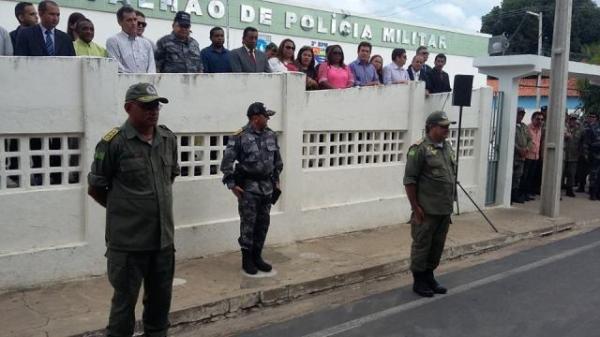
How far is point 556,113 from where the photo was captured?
9.91 metres

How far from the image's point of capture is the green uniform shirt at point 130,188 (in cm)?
372

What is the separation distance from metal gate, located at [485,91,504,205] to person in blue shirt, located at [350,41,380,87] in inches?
113

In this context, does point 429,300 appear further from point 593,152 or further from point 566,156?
point 593,152

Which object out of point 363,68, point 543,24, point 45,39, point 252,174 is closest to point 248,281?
point 252,174

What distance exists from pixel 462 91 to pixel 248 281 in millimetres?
4869

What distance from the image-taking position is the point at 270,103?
709 centimetres

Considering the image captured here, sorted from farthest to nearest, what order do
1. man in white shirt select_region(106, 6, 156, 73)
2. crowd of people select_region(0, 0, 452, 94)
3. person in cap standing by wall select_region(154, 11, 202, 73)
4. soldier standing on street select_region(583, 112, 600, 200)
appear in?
soldier standing on street select_region(583, 112, 600, 200) < person in cap standing by wall select_region(154, 11, 202, 73) < man in white shirt select_region(106, 6, 156, 73) < crowd of people select_region(0, 0, 452, 94)

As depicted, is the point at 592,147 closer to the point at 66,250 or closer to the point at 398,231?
the point at 398,231

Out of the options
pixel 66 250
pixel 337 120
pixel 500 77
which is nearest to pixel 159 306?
pixel 66 250

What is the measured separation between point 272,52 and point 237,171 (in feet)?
9.30

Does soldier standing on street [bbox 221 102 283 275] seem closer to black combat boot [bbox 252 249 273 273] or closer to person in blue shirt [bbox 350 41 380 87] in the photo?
black combat boot [bbox 252 249 273 273]

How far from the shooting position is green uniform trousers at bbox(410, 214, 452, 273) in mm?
5612

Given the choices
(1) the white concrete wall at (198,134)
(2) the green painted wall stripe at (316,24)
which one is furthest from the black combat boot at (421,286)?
(2) the green painted wall stripe at (316,24)

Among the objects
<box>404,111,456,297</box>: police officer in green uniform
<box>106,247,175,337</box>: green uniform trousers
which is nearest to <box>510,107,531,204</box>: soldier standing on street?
<box>404,111,456,297</box>: police officer in green uniform
